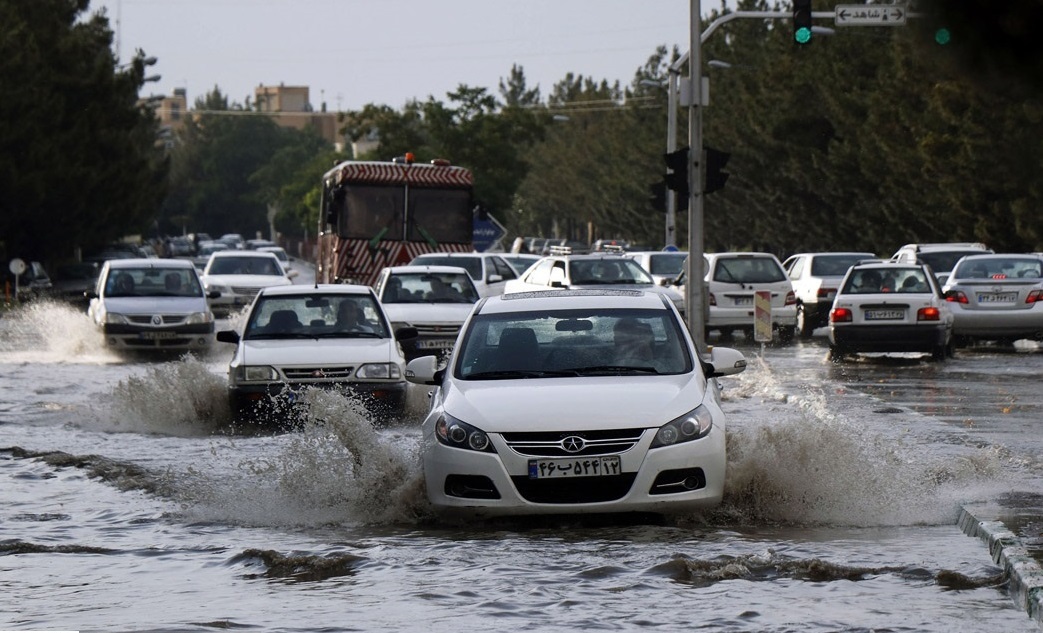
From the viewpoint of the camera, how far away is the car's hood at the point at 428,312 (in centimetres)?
2491

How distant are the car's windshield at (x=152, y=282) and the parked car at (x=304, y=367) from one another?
11.5 meters

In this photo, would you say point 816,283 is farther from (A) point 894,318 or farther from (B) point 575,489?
(B) point 575,489

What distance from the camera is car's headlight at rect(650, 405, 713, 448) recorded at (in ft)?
34.0

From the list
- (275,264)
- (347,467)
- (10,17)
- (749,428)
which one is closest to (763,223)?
(10,17)

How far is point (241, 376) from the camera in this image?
1725 centimetres

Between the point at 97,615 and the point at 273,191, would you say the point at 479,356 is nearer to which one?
the point at 97,615

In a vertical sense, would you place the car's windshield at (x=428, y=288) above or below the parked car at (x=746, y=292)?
above

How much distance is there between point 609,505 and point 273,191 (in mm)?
172673

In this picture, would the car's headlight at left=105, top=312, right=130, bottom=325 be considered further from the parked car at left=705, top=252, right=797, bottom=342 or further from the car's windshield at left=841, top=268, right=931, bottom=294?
the car's windshield at left=841, top=268, right=931, bottom=294

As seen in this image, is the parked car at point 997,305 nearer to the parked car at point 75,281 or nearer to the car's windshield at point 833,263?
the car's windshield at point 833,263

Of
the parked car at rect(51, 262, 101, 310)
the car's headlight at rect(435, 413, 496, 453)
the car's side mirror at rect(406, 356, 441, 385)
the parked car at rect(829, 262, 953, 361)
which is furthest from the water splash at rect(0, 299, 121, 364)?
the car's headlight at rect(435, 413, 496, 453)

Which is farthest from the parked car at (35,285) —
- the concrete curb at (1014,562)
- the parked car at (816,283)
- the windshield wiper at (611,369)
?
Result: the concrete curb at (1014,562)

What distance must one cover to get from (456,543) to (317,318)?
856 centimetres

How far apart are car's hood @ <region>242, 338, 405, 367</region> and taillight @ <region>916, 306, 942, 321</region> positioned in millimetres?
11321
